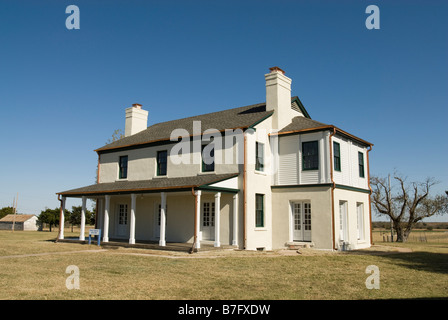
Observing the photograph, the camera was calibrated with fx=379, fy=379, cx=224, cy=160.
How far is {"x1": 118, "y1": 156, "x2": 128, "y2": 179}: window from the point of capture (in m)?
24.7

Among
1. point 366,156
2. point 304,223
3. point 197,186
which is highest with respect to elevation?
point 366,156

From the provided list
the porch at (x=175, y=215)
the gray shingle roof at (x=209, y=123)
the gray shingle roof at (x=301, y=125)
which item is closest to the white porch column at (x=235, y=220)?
the porch at (x=175, y=215)

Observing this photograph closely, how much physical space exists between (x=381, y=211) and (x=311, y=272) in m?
23.8

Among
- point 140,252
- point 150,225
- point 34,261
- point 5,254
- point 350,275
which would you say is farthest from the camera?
point 150,225

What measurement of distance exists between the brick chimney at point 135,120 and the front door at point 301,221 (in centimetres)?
1350

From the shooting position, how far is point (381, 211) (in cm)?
3231

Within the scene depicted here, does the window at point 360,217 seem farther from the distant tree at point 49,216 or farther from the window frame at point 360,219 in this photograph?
the distant tree at point 49,216

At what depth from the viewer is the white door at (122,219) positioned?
23.7m

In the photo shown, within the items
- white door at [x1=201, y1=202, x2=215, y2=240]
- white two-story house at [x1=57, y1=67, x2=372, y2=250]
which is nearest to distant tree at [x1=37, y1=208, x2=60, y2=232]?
white two-story house at [x1=57, y1=67, x2=372, y2=250]
